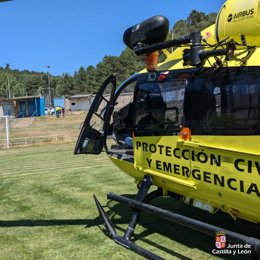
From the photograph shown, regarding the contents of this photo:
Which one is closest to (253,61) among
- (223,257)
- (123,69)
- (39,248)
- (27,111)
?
(223,257)

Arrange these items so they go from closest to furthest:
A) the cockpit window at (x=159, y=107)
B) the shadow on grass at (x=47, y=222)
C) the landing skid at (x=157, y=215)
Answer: the landing skid at (x=157, y=215), the cockpit window at (x=159, y=107), the shadow on grass at (x=47, y=222)

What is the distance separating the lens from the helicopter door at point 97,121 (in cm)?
625

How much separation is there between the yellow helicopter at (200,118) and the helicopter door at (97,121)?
1.9 inches

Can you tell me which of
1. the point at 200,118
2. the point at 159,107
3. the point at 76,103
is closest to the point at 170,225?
the point at 159,107

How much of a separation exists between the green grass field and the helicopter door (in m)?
1.20

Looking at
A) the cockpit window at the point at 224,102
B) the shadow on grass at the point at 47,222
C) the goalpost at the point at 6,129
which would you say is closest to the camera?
the cockpit window at the point at 224,102

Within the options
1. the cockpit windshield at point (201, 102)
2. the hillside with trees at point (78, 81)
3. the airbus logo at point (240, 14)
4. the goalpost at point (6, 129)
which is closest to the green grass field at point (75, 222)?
the cockpit windshield at point (201, 102)

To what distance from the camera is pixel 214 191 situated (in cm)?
466

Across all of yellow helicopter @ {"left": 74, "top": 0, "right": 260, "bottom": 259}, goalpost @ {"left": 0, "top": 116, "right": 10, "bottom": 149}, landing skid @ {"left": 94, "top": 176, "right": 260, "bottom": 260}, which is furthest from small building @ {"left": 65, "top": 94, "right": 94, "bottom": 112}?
landing skid @ {"left": 94, "top": 176, "right": 260, "bottom": 260}

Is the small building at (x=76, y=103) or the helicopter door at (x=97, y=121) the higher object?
the small building at (x=76, y=103)

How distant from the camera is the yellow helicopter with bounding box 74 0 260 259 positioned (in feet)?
13.8

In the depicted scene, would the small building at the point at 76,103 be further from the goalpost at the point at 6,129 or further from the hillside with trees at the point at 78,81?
the goalpost at the point at 6,129

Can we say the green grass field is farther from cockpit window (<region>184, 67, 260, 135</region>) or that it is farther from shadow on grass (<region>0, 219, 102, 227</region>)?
cockpit window (<region>184, 67, 260, 135</region>)

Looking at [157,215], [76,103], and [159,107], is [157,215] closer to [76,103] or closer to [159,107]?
[159,107]
